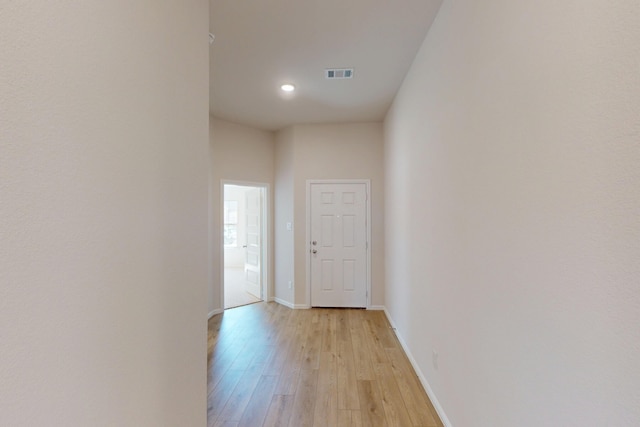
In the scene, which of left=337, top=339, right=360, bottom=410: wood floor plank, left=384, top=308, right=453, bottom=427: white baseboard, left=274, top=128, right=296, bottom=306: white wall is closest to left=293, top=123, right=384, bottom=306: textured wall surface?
left=274, top=128, right=296, bottom=306: white wall

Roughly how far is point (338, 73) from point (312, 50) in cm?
47

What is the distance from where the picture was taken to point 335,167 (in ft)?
14.9

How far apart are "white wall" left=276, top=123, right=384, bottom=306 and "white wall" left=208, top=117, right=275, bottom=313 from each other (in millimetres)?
507

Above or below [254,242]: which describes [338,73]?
above

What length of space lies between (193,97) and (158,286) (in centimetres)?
83

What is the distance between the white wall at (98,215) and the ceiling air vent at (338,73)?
6.07 ft

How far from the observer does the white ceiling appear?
206 cm

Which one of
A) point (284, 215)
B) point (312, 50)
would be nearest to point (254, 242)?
point (284, 215)

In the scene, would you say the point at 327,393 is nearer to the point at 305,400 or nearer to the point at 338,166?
the point at 305,400

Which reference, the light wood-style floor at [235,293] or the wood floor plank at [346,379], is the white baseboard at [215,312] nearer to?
the light wood-style floor at [235,293]

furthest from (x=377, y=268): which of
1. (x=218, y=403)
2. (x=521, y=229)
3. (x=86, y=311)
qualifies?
(x=86, y=311)

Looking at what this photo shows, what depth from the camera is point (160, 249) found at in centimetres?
106

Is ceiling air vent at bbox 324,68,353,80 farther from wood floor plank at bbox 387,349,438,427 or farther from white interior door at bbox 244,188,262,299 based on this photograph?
wood floor plank at bbox 387,349,438,427

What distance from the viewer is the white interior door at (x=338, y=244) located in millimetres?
4516
